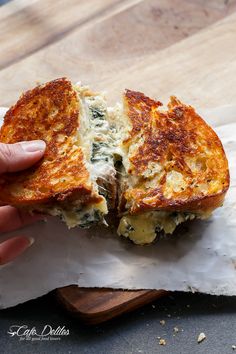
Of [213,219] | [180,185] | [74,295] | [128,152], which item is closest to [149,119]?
[128,152]

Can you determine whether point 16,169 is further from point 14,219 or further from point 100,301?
point 100,301

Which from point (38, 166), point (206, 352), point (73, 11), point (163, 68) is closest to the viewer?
point (206, 352)

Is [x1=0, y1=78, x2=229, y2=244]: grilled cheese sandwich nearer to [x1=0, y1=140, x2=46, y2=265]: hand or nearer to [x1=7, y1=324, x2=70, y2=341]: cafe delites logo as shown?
[x1=0, y1=140, x2=46, y2=265]: hand

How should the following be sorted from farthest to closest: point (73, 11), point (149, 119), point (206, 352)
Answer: point (73, 11) < point (149, 119) < point (206, 352)

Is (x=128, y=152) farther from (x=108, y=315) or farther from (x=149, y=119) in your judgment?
(x=108, y=315)

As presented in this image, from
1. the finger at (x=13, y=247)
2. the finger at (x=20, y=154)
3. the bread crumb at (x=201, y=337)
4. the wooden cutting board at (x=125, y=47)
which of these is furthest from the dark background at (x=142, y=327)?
the wooden cutting board at (x=125, y=47)

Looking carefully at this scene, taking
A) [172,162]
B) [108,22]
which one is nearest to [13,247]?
[172,162]

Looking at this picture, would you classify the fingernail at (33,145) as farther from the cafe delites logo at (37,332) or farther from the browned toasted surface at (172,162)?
the cafe delites logo at (37,332)
